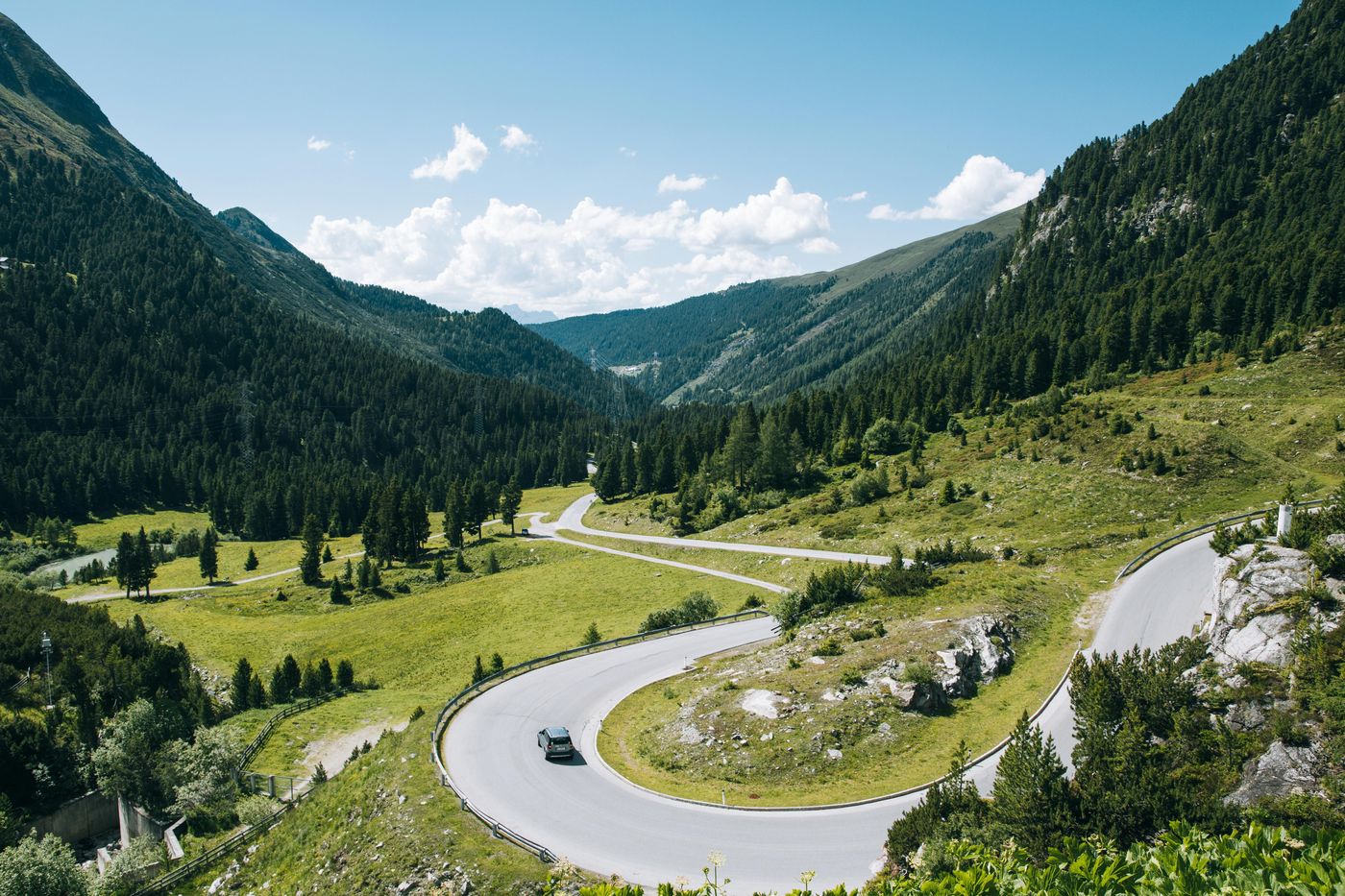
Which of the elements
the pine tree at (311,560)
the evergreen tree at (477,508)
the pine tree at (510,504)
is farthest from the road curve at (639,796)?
the evergreen tree at (477,508)

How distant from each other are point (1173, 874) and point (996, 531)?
59.8m

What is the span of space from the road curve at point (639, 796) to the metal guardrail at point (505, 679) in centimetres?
58

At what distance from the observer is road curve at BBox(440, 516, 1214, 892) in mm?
23250

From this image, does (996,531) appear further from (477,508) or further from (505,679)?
(477,508)

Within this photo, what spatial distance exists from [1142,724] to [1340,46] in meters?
226

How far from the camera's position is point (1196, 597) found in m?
41.2

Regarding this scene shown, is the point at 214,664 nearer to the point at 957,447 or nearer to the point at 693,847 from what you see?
the point at 693,847

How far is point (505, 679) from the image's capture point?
4241 cm

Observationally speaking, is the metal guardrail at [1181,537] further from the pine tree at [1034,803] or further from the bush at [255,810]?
the bush at [255,810]

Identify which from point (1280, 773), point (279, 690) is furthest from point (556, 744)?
point (279, 690)

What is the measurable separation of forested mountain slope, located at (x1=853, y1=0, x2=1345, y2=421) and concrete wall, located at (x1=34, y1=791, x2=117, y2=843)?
10839cm

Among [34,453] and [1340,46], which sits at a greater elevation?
[1340,46]

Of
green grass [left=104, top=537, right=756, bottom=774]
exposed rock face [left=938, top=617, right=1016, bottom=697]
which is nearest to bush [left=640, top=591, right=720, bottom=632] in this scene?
green grass [left=104, top=537, right=756, bottom=774]

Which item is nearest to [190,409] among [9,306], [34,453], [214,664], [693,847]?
[34,453]
